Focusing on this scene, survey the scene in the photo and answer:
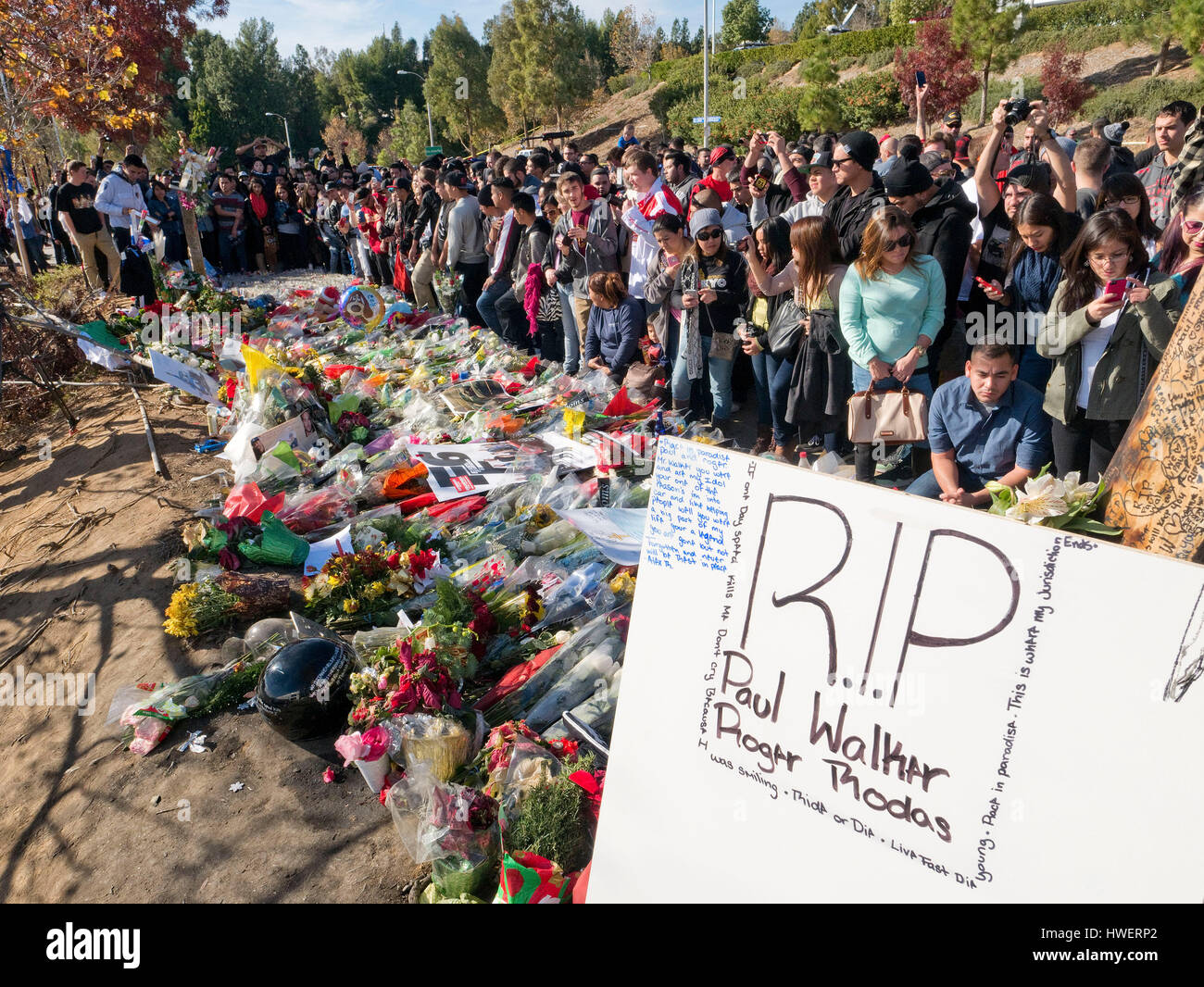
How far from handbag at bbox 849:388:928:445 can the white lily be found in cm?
247

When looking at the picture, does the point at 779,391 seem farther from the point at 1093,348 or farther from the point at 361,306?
the point at 361,306

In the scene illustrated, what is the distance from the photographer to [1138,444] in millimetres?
1724

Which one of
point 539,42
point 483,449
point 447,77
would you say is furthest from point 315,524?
point 447,77

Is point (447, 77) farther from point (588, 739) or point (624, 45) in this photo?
point (588, 739)

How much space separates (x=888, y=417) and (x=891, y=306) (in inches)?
22.8

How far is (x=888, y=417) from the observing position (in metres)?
4.23

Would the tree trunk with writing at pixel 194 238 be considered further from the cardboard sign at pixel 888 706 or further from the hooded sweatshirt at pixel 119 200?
the cardboard sign at pixel 888 706

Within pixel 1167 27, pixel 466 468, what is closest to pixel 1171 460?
pixel 466 468

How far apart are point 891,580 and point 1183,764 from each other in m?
0.55

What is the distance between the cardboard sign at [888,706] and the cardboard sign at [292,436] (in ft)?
15.2

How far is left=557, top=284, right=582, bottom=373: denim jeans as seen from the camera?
23.4 ft

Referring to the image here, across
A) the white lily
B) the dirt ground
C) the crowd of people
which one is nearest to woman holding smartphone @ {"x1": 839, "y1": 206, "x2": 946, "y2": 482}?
the crowd of people

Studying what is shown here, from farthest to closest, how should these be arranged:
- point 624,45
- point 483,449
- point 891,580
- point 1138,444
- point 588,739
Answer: point 624,45, point 483,449, point 588,739, point 1138,444, point 891,580

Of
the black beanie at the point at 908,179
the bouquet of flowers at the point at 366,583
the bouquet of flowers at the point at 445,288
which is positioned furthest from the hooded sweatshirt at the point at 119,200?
the black beanie at the point at 908,179
